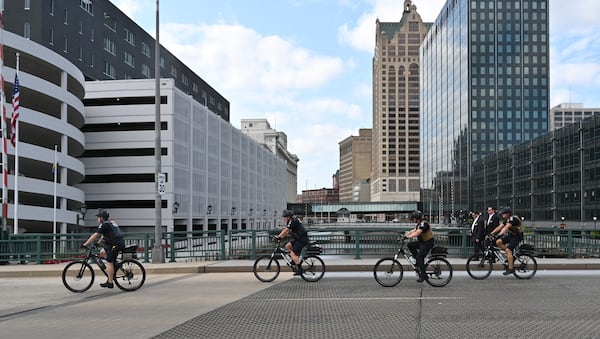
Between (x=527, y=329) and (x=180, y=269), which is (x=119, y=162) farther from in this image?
(x=527, y=329)

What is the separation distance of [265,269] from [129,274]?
332 centimetres

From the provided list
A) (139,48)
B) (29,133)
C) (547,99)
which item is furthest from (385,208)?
(29,133)

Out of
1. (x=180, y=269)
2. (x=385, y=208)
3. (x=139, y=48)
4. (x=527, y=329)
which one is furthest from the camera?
(x=385, y=208)

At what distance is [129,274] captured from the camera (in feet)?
43.2

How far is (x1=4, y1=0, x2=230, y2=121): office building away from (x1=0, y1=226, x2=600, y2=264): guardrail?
42.3 metres

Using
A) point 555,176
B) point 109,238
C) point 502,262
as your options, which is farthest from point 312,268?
point 555,176

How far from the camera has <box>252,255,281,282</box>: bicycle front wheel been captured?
569 inches

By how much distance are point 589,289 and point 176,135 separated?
54424 mm

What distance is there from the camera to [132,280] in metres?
13.2

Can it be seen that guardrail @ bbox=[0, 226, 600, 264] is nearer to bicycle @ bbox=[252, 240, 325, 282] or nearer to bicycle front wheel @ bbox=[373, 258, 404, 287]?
bicycle @ bbox=[252, 240, 325, 282]

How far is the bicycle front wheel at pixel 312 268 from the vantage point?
14320 mm

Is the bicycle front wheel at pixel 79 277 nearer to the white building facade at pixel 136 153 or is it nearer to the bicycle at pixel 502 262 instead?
the bicycle at pixel 502 262

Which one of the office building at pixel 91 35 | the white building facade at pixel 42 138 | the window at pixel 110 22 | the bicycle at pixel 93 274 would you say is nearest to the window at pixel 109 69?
the office building at pixel 91 35

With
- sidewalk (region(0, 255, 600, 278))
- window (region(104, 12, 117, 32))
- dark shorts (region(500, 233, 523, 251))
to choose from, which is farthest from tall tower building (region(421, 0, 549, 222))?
dark shorts (region(500, 233, 523, 251))
